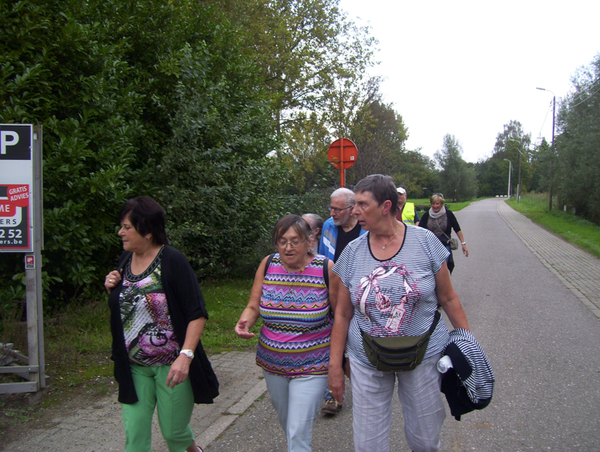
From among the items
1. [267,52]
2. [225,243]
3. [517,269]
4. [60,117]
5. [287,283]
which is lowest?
[517,269]

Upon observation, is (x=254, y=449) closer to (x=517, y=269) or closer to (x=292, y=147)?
(x=517, y=269)

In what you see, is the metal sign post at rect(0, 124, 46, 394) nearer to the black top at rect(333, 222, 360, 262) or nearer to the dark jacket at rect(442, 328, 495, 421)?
the black top at rect(333, 222, 360, 262)

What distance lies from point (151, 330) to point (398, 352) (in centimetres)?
137

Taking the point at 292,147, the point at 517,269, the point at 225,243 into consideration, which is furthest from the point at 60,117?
the point at 292,147

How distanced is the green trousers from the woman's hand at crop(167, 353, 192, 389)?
0.14m

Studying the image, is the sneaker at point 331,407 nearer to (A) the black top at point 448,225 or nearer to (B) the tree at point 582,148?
(A) the black top at point 448,225

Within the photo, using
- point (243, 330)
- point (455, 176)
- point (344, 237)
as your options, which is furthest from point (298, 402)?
point (455, 176)

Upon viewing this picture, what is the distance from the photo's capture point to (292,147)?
22688mm

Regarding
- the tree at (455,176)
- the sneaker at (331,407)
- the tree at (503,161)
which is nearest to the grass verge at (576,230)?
the sneaker at (331,407)

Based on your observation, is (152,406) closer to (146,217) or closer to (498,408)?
(146,217)

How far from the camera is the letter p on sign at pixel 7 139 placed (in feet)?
13.6

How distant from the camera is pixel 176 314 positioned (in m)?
2.73

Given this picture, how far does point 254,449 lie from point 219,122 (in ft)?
18.7

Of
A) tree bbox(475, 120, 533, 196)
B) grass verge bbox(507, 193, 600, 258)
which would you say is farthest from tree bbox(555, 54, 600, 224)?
tree bbox(475, 120, 533, 196)
